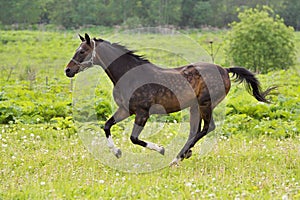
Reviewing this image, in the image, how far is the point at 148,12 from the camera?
58625mm

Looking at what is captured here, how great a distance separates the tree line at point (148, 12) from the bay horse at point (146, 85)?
45.9 m

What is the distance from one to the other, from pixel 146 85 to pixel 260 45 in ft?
55.9

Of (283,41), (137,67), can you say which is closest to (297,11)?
(283,41)

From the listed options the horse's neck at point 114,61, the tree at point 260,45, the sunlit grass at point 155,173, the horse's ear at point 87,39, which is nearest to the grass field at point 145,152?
the sunlit grass at point 155,173

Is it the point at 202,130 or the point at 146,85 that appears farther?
the point at 202,130

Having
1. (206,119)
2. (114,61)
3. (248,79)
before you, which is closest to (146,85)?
(114,61)

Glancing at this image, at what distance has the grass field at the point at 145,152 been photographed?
6.40 meters

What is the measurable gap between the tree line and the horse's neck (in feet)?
151

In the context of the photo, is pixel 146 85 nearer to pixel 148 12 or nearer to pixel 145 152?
pixel 145 152

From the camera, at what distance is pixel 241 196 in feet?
20.1

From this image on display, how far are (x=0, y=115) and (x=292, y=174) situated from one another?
7.06m

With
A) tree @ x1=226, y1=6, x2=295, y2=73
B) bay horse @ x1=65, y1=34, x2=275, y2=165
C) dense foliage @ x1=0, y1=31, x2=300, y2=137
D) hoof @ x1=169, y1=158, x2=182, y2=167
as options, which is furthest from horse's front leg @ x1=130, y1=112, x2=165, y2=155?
tree @ x1=226, y1=6, x2=295, y2=73

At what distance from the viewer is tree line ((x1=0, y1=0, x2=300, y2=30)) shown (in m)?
56.4

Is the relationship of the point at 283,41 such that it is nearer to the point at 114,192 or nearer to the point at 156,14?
the point at 114,192
